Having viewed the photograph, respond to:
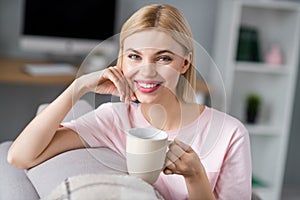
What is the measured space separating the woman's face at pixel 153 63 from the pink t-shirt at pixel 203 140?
4 cm

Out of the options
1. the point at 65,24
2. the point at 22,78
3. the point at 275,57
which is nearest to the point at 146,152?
the point at 22,78

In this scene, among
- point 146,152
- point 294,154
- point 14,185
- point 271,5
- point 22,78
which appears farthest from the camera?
point 294,154

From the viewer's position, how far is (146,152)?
0.68 m

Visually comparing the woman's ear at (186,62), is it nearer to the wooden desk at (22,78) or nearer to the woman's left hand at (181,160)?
the woman's left hand at (181,160)

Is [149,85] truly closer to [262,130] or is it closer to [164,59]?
[164,59]

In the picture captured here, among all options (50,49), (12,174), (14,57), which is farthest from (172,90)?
(14,57)

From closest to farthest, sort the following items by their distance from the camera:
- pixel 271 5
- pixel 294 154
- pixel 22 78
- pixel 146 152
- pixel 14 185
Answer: pixel 146 152
pixel 14 185
pixel 22 78
pixel 271 5
pixel 294 154

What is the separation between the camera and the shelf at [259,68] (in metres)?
2.51

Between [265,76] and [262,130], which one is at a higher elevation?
[265,76]

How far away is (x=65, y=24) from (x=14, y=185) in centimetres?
158

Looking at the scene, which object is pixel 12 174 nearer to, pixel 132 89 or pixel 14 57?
pixel 132 89

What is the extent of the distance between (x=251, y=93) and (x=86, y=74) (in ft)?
6.46

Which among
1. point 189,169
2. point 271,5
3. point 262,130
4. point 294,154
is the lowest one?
point 294,154

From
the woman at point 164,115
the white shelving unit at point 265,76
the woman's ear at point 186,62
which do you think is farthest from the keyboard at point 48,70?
the woman's ear at point 186,62
